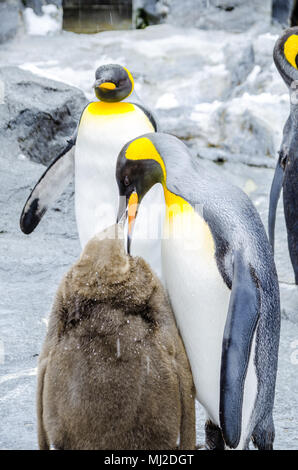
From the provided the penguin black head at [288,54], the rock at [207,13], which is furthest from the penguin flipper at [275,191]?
the rock at [207,13]

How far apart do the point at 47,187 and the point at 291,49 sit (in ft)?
4.33

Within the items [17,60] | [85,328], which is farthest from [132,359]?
[17,60]

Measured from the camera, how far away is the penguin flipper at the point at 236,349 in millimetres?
1627

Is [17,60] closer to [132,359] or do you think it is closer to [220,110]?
[220,110]

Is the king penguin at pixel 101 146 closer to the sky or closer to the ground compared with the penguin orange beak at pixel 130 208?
closer to the ground

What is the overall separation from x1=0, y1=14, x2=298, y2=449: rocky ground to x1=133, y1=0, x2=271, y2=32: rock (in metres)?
0.18

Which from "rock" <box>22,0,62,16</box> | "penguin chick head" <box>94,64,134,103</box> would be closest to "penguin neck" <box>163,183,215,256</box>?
"penguin chick head" <box>94,64,134,103</box>

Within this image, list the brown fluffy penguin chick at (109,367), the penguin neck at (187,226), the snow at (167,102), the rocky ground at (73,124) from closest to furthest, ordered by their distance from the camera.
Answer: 1. the brown fluffy penguin chick at (109,367)
2. the penguin neck at (187,226)
3. the rocky ground at (73,124)
4. the snow at (167,102)

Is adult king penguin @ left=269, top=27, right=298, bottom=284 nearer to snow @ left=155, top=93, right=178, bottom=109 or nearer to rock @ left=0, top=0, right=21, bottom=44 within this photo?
snow @ left=155, top=93, right=178, bottom=109

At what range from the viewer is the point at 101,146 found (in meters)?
2.82

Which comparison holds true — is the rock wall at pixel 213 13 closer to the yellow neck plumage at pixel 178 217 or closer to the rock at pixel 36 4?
the rock at pixel 36 4

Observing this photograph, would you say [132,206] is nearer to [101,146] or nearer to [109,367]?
[109,367]

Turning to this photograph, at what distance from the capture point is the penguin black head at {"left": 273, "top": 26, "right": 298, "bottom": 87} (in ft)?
11.1

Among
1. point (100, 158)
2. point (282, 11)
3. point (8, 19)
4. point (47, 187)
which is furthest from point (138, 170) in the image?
point (282, 11)
